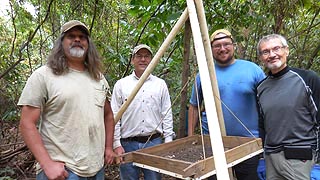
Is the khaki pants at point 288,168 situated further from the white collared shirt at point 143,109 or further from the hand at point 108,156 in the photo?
the hand at point 108,156

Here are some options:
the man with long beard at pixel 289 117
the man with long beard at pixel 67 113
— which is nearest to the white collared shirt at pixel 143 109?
the man with long beard at pixel 67 113

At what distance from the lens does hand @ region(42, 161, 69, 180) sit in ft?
5.62

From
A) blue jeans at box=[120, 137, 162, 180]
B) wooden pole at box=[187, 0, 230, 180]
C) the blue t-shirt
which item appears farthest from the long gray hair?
the blue t-shirt

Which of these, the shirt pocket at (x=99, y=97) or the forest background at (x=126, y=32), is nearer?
the shirt pocket at (x=99, y=97)

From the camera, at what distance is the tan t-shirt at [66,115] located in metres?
1.77

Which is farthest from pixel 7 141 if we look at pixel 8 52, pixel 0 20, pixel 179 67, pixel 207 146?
pixel 207 146

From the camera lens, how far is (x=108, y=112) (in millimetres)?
2188

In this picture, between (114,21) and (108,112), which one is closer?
(108,112)

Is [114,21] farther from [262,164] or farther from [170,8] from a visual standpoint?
[262,164]

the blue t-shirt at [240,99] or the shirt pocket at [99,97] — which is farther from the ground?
the shirt pocket at [99,97]

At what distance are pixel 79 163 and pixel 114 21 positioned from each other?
333 cm

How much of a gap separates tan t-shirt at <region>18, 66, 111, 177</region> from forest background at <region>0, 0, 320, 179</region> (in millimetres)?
1593

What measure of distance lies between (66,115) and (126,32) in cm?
343

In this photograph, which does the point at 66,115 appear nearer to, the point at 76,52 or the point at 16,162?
the point at 76,52
